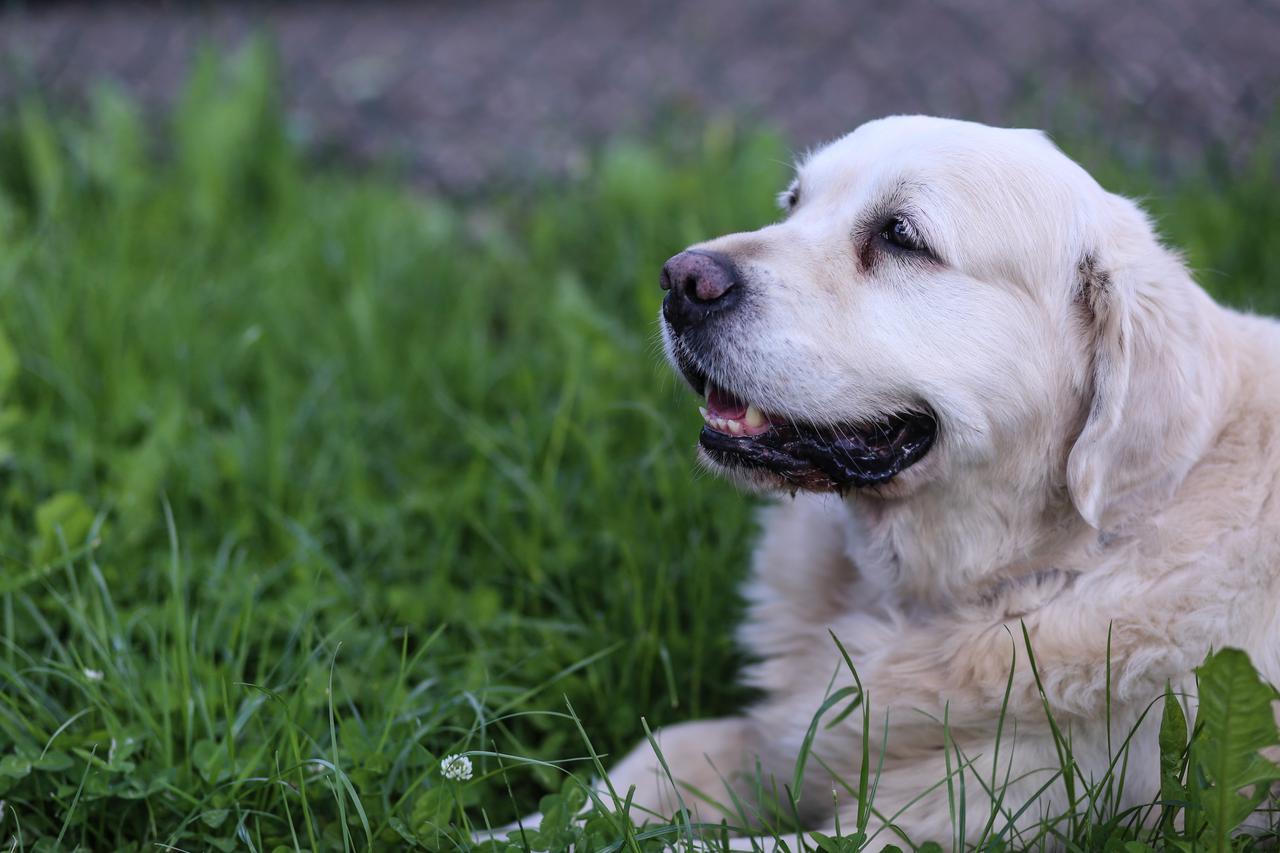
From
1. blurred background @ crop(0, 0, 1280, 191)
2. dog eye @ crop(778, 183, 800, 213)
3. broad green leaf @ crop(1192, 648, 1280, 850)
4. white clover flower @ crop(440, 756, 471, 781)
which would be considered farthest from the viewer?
blurred background @ crop(0, 0, 1280, 191)

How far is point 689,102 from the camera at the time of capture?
521cm

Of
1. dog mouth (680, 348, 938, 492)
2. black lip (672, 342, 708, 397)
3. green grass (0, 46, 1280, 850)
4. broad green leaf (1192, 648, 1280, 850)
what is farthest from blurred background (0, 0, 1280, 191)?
broad green leaf (1192, 648, 1280, 850)

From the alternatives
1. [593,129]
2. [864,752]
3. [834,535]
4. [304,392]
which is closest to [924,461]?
[834,535]

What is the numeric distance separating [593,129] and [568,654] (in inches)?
126

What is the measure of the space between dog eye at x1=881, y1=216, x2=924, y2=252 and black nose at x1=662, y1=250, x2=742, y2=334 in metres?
0.31

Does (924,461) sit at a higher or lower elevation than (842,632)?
higher

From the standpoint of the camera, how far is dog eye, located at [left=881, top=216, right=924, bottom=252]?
2.14 m

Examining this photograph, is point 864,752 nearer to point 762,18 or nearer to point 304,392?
point 304,392

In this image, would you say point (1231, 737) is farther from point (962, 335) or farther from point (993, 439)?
point (962, 335)

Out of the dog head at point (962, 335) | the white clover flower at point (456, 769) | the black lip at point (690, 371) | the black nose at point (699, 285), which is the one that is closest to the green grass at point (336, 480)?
the white clover flower at point (456, 769)

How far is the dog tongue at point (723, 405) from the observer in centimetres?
223

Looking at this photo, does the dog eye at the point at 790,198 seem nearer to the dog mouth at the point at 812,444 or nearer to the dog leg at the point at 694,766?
the dog mouth at the point at 812,444

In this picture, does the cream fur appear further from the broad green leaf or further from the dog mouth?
the broad green leaf

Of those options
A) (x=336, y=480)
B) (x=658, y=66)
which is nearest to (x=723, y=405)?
(x=336, y=480)
